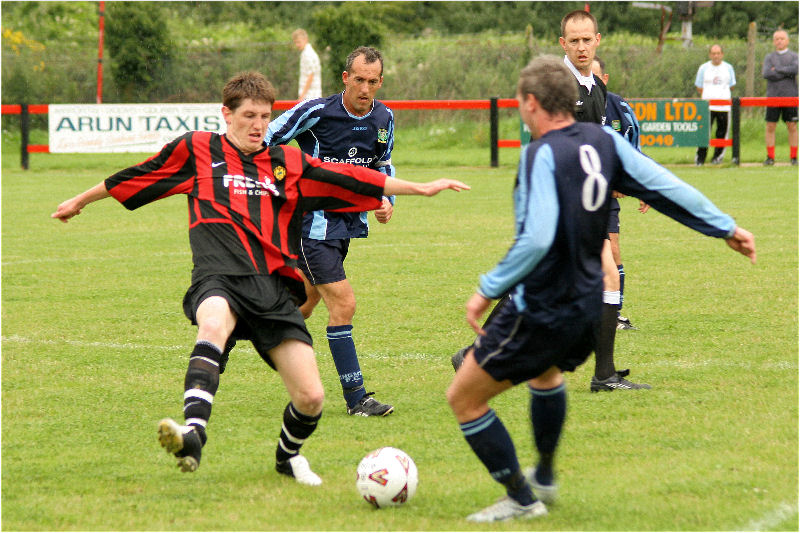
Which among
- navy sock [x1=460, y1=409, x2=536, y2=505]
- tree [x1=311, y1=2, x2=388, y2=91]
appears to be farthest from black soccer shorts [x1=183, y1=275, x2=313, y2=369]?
tree [x1=311, y1=2, x2=388, y2=91]

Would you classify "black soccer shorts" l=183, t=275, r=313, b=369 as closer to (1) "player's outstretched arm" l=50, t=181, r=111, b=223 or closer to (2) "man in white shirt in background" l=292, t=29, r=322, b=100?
(1) "player's outstretched arm" l=50, t=181, r=111, b=223

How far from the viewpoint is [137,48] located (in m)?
25.6

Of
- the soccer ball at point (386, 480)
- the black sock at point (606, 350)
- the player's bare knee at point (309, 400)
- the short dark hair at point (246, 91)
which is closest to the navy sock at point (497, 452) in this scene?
the soccer ball at point (386, 480)

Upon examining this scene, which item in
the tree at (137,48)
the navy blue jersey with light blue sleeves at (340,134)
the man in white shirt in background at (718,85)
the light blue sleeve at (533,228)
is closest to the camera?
the light blue sleeve at (533,228)

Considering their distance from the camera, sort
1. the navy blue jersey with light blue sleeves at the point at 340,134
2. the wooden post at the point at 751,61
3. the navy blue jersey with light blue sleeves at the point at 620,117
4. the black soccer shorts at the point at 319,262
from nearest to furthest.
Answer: the black soccer shorts at the point at 319,262, the navy blue jersey with light blue sleeves at the point at 340,134, the navy blue jersey with light blue sleeves at the point at 620,117, the wooden post at the point at 751,61

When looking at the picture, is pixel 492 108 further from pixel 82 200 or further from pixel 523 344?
pixel 523 344

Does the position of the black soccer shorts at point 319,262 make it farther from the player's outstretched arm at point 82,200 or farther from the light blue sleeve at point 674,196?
the light blue sleeve at point 674,196

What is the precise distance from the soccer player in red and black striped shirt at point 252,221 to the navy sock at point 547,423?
3.11ft

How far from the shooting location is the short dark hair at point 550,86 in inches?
151

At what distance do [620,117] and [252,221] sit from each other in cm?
289

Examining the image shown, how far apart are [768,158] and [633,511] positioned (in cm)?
1574

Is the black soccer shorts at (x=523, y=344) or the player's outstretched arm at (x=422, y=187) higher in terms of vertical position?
the player's outstretched arm at (x=422, y=187)

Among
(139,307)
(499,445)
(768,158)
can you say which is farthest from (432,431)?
(768,158)

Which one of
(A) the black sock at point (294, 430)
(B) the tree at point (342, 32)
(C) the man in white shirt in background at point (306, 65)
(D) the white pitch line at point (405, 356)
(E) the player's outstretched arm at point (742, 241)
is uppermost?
(B) the tree at point (342, 32)
